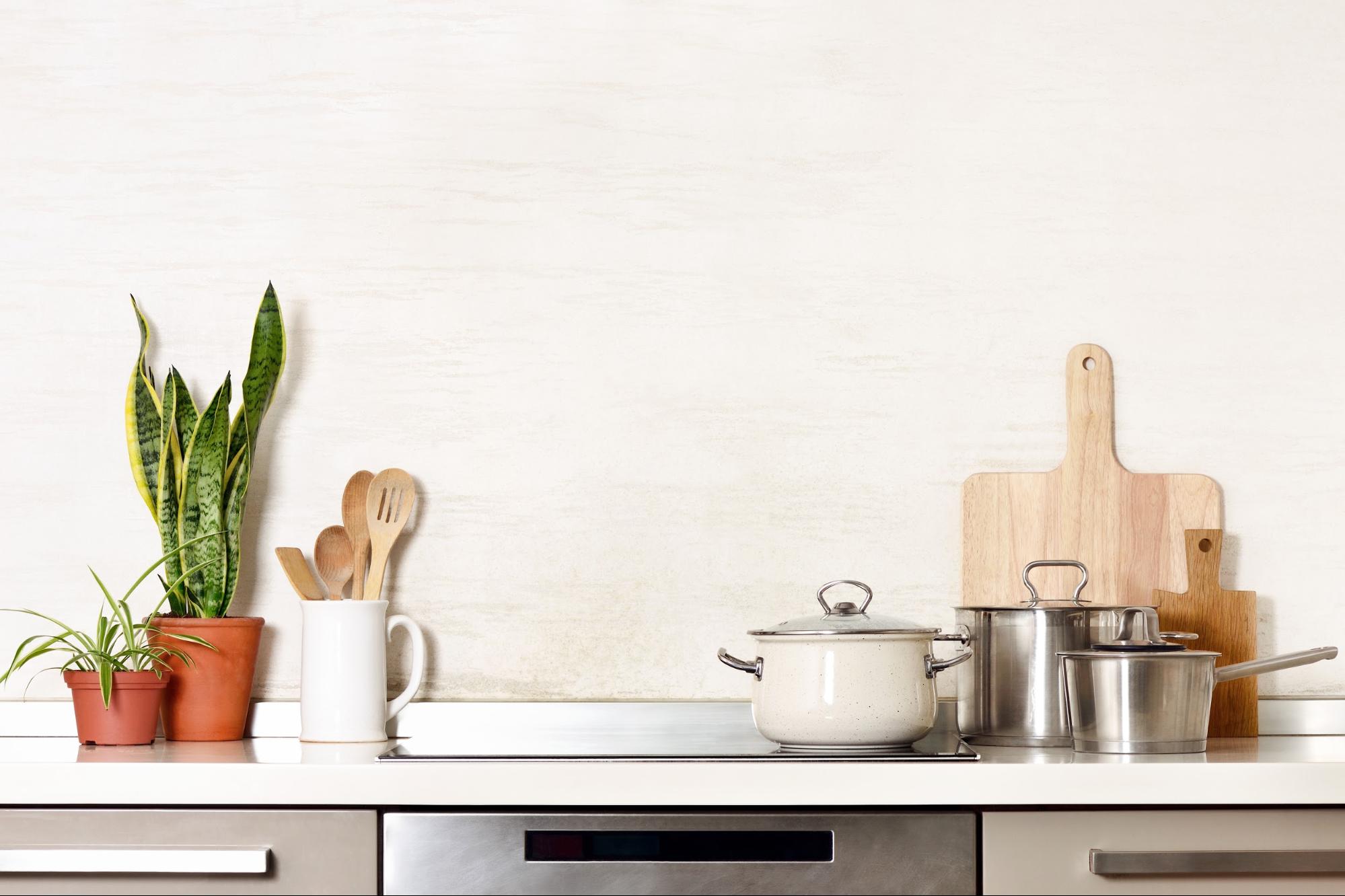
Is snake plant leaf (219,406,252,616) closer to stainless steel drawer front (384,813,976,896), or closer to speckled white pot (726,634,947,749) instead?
stainless steel drawer front (384,813,976,896)

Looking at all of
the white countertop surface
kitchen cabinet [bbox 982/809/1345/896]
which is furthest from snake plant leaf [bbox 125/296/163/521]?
kitchen cabinet [bbox 982/809/1345/896]

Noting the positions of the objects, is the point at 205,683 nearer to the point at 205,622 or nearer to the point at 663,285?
the point at 205,622

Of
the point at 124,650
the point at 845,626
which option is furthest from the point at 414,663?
the point at 845,626

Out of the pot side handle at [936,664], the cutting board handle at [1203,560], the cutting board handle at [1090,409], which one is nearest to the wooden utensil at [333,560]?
the pot side handle at [936,664]

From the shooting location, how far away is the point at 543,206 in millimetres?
1687

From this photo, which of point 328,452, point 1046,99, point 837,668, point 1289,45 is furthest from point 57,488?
point 1289,45

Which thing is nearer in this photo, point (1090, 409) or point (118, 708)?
point (118, 708)

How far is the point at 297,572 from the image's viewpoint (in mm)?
1549

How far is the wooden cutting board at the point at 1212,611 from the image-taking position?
1544mm

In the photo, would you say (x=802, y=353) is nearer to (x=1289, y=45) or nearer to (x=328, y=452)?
(x=328, y=452)

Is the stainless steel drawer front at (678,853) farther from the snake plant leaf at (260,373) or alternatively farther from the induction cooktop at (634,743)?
the snake plant leaf at (260,373)

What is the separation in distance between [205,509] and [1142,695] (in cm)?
114

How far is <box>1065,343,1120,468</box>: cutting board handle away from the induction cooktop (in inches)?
16.6

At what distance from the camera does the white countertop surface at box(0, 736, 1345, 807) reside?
1.16 m
